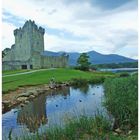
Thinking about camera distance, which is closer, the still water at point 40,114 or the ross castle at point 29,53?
the still water at point 40,114

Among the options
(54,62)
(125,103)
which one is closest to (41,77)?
(54,62)

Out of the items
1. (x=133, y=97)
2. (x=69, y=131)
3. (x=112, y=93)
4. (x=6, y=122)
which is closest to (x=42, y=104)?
(x=6, y=122)

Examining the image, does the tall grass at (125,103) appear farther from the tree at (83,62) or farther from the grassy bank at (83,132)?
the tree at (83,62)

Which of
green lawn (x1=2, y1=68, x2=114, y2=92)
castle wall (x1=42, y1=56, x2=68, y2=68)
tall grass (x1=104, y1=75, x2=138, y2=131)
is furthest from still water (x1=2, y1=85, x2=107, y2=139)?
castle wall (x1=42, y1=56, x2=68, y2=68)

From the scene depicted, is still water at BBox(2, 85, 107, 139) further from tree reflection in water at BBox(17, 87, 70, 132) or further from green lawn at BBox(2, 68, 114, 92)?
green lawn at BBox(2, 68, 114, 92)

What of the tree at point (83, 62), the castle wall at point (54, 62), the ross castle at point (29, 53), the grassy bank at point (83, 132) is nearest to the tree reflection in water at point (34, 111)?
the ross castle at point (29, 53)

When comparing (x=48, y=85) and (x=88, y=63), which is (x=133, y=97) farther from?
(x=88, y=63)
